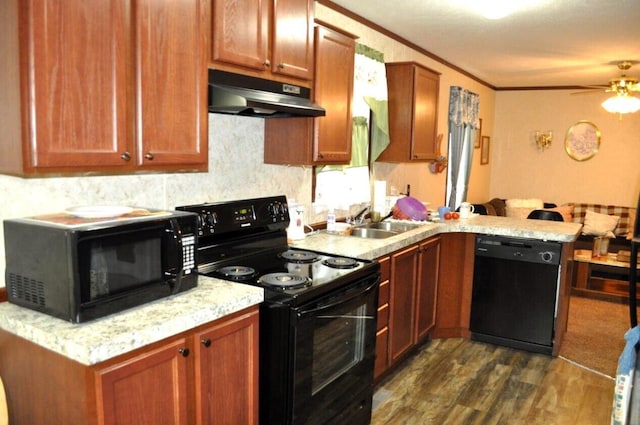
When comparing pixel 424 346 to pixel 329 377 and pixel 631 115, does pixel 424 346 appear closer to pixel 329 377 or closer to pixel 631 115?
pixel 329 377

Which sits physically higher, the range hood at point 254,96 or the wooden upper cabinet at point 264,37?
the wooden upper cabinet at point 264,37

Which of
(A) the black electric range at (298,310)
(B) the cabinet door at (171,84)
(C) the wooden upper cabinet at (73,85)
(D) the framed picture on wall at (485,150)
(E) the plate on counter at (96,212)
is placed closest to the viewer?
(C) the wooden upper cabinet at (73,85)

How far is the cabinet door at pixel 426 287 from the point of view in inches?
140

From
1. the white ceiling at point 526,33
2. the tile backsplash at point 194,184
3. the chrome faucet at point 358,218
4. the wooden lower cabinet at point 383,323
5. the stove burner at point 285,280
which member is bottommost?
the wooden lower cabinet at point 383,323

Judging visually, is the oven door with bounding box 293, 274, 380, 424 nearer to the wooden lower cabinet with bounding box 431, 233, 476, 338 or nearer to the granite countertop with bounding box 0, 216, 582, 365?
the granite countertop with bounding box 0, 216, 582, 365

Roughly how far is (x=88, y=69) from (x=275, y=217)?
54.9 inches

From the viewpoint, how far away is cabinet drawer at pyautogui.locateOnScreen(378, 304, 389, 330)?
3.04m

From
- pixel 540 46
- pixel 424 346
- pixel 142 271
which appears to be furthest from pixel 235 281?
pixel 540 46

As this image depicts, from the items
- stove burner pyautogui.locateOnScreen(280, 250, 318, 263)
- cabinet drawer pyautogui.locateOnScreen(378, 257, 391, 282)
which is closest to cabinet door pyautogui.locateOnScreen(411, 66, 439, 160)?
cabinet drawer pyautogui.locateOnScreen(378, 257, 391, 282)

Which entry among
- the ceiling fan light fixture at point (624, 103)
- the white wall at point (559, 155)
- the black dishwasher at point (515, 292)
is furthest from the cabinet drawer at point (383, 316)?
the white wall at point (559, 155)

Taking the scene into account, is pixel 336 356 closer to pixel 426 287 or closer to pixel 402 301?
pixel 402 301

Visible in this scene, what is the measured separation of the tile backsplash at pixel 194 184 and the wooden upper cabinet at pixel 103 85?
0.29m

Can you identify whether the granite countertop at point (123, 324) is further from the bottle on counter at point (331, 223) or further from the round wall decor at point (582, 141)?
the round wall decor at point (582, 141)

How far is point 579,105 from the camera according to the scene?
7137mm
